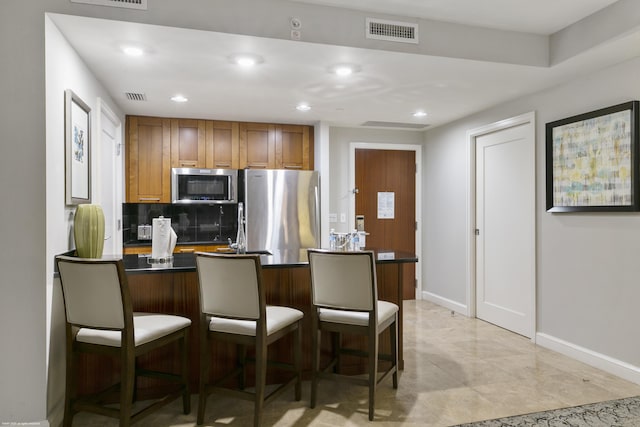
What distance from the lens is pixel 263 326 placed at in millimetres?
2402

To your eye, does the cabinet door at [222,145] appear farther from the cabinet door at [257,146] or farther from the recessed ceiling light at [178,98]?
the recessed ceiling light at [178,98]

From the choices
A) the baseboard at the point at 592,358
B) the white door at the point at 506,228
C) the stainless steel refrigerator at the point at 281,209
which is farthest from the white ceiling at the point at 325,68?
the baseboard at the point at 592,358

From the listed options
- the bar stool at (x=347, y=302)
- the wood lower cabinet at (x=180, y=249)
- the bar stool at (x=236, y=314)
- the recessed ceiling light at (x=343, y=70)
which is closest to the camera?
the bar stool at (x=236, y=314)

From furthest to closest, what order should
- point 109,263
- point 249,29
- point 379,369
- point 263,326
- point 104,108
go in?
point 104,108, point 379,369, point 249,29, point 263,326, point 109,263

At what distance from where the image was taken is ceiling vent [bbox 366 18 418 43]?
2.92 m

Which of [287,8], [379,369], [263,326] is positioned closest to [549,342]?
[379,369]

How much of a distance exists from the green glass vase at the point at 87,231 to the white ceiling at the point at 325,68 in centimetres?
108

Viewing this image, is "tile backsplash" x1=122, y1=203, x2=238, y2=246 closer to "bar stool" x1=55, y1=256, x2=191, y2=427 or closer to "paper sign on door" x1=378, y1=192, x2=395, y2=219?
"paper sign on door" x1=378, y1=192, x2=395, y2=219

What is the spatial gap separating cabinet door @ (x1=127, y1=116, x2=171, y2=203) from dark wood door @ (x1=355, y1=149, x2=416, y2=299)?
2.40 meters

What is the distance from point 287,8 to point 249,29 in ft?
0.96

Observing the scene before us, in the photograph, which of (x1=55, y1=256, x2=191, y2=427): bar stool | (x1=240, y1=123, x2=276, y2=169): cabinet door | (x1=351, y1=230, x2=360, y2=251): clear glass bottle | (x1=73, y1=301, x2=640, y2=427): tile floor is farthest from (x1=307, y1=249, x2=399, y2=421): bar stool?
(x1=240, y1=123, x2=276, y2=169): cabinet door

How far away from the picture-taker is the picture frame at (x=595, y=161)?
3131 millimetres
